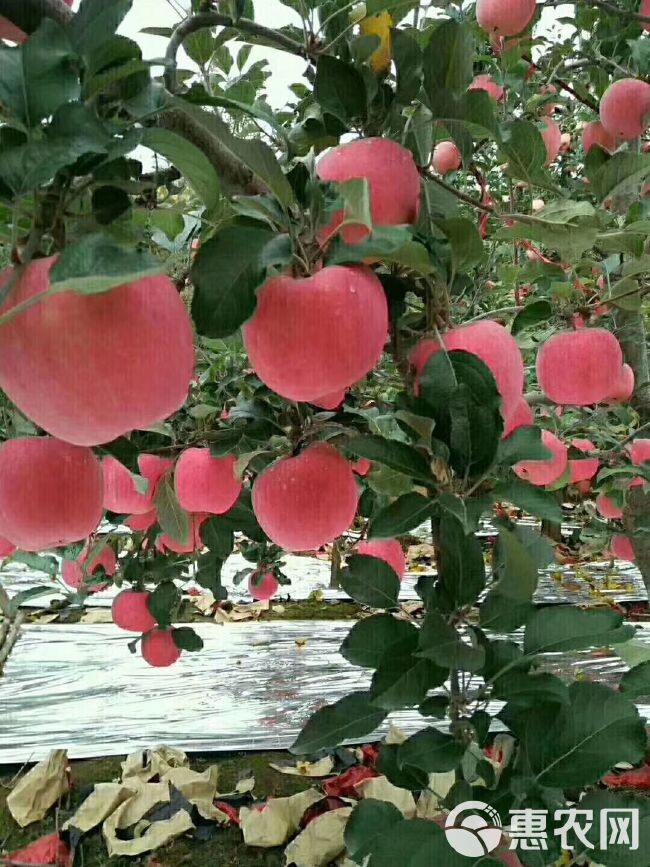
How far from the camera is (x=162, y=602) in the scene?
3.93ft

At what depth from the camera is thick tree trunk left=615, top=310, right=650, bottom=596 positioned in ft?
3.83

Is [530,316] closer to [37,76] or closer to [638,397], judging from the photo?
[37,76]

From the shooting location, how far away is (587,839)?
1.80 ft

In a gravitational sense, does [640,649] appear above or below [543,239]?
below

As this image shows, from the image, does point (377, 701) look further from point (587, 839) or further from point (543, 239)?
→ point (543, 239)

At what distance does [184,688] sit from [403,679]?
163 centimetres

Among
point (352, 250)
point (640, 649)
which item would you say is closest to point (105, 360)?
point (352, 250)

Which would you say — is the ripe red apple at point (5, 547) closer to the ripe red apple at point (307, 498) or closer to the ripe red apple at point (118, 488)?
the ripe red apple at point (118, 488)

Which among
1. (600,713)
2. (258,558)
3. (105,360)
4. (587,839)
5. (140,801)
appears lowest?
(140,801)

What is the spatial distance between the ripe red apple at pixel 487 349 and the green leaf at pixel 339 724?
0.86 feet

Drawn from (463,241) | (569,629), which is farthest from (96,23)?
(569,629)

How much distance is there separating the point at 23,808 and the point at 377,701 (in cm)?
134

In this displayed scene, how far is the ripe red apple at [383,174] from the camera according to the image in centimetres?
42

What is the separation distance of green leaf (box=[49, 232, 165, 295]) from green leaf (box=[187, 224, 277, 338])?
0.22 feet
